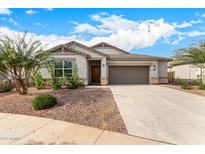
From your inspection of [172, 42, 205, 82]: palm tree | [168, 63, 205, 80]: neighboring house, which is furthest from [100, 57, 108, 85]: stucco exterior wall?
[168, 63, 205, 80]: neighboring house

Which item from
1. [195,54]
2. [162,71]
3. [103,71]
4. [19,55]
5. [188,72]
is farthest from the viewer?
[188,72]

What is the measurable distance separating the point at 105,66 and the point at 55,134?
1555cm

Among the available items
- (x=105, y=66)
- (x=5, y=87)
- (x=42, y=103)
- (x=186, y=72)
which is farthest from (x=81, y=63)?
(x=186, y=72)

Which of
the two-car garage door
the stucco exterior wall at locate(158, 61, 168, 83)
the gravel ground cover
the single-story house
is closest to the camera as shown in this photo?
the gravel ground cover

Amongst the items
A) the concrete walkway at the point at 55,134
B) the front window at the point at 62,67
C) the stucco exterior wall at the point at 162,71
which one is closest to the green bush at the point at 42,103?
the concrete walkway at the point at 55,134

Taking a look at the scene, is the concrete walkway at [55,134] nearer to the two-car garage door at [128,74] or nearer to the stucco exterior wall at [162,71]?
the two-car garage door at [128,74]

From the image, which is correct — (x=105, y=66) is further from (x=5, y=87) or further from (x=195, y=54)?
(x=5, y=87)

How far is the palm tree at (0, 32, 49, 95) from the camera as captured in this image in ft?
36.1

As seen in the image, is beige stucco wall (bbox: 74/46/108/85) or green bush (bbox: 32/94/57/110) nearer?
green bush (bbox: 32/94/57/110)

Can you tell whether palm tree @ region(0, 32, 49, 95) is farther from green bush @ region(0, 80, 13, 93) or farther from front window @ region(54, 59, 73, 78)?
front window @ region(54, 59, 73, 78)

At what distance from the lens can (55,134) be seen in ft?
17.3

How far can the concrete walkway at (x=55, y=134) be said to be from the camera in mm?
4762

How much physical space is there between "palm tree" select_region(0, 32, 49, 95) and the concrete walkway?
5.41m

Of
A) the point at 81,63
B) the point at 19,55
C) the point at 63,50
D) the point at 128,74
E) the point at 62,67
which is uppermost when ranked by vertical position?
the point at 63,50
